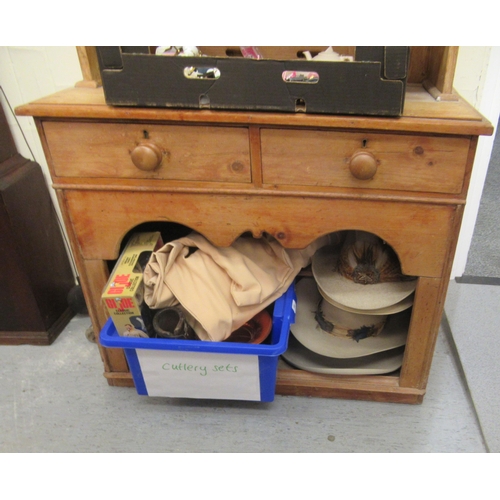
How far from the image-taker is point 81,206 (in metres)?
0.91

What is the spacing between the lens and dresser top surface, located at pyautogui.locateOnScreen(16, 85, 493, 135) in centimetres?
75

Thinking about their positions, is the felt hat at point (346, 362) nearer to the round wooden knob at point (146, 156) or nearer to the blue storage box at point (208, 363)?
the blue storage box at point (208, 363)

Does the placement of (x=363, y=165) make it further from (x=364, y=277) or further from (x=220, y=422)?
(x=220, y=422)

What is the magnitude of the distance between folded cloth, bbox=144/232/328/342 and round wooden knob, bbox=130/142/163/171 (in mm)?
197

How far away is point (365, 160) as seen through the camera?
0.78m

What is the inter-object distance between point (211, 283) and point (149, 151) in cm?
31

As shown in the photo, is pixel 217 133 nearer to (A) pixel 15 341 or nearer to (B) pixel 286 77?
(B) pixel 286 77

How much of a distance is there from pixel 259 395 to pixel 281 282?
0.27 metres

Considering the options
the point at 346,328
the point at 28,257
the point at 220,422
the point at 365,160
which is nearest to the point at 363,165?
the point at 365,160

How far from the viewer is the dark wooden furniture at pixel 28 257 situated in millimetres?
1142

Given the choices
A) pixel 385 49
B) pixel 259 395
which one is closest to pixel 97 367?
pixel 259 395

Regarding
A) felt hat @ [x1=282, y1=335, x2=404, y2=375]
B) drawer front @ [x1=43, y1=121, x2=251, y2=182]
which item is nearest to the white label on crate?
felt hat @ [x1=282, y1=335, x2=404, y2=375]

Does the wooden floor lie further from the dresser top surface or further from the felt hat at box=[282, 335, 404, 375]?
the dresser top surface

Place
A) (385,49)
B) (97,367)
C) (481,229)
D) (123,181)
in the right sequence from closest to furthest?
(385,49) → (123,181) → (97,367) → (481,229)
